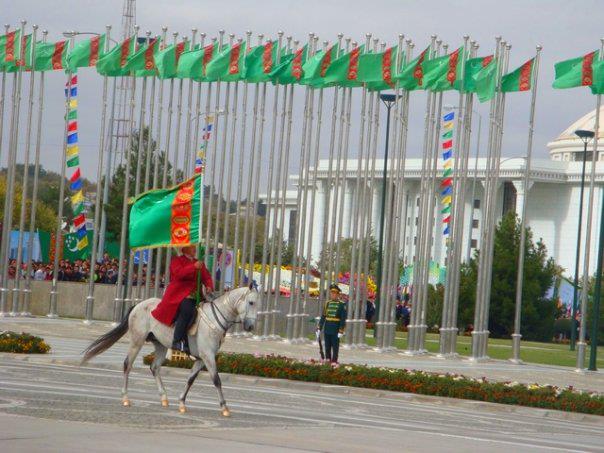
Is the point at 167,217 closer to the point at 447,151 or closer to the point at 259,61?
the point at 259,61

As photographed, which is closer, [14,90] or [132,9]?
[14,90]

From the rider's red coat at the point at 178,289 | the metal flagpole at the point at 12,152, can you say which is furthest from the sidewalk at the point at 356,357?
the rider's red coat at the point at 178,289

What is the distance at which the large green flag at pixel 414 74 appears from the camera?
42781 mm

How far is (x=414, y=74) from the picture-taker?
4275 centimetres

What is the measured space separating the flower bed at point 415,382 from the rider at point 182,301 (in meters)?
8.17

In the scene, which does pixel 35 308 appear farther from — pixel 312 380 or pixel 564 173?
pixel 564 173

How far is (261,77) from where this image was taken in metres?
44.8

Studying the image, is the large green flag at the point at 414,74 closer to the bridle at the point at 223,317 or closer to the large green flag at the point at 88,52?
the large green flag at the point at 88,52

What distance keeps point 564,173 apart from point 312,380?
12231 centimetres

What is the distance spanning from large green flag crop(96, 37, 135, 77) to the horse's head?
94.7ft

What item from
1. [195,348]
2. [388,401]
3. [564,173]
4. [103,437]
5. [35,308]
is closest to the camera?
[103,437]

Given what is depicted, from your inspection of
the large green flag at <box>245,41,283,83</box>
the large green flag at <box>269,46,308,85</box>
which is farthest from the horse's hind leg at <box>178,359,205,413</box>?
the large green flag at <box>245,41,283,83</box>

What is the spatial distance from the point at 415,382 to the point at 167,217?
7.63 m

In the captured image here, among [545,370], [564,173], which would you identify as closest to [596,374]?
[545,370]
